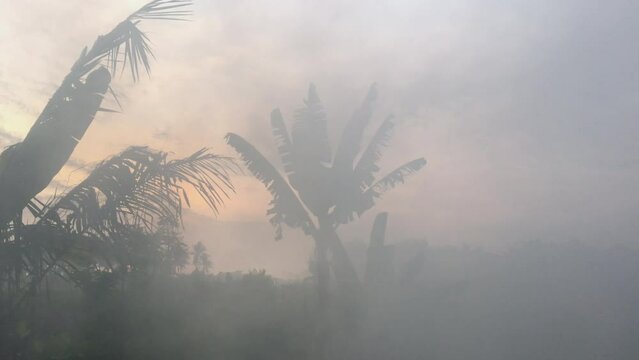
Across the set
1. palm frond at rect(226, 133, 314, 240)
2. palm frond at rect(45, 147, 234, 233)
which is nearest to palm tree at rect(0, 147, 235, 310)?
palm frond at rect(45, 147, 234, 233)

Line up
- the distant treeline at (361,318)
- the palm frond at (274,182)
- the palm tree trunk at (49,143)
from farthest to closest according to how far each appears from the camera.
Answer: the palm frond at (274,182) → the distant treeline at (361,318) → the palm tree trunk at (49,143)

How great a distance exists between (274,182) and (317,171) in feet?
3.57

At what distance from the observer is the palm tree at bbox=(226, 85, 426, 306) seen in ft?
39.0

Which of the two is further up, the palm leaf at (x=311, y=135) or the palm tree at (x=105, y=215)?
the palm leaf at (x=311, y=135)

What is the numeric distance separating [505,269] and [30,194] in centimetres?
1907

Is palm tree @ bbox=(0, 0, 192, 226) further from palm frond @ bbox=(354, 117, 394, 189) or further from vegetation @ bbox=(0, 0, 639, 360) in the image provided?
palm frond @ bbox=(354, 117, 394, 189)

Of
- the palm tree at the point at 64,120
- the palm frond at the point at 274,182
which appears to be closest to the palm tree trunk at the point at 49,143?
the palm tree at the point at 64,120

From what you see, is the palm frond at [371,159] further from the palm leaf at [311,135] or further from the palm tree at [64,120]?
the palm tree at [64,120]

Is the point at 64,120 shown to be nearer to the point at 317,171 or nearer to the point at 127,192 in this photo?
the point at 127,192

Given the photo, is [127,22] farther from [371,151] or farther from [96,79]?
[371,151]

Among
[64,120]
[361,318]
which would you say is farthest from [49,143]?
[361,318]

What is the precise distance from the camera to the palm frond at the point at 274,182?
38.8 ft

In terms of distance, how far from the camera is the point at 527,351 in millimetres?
12664

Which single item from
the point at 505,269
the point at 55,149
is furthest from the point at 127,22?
the point at 505,269
